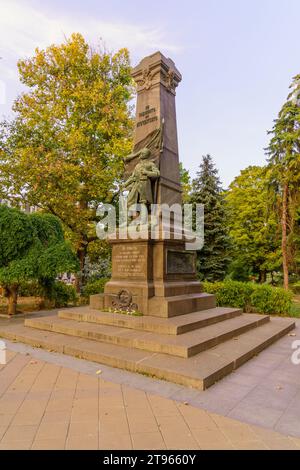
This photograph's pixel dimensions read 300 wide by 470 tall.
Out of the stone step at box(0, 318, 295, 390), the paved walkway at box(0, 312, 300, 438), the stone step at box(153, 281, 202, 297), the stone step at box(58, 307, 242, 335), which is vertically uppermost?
the stone step at box(153, 281, 202, 297)

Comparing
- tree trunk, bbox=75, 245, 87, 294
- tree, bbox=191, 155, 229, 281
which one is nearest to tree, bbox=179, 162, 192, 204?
tree, bbox=191, 155, 229, 281

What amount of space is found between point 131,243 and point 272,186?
15697 millimetres

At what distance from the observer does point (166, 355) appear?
16.6 ft

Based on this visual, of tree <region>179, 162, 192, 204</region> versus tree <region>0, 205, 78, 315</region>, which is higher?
tree <region>179, 162, 192, 204</region>

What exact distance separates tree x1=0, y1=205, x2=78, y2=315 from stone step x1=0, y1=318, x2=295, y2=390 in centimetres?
233

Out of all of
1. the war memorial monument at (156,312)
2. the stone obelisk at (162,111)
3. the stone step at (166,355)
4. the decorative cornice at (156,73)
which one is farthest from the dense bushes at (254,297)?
the decorative cornice at (156,73)

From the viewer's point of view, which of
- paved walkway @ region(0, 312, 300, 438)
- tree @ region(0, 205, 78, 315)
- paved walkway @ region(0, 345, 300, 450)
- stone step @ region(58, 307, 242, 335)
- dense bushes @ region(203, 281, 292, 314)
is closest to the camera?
paved walkway @ region(0, 345, 300, 450)

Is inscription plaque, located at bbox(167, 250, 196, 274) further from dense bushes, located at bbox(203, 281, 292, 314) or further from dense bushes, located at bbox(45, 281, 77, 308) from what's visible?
dense bushes, located at bbox(45, 281, 77, 308)

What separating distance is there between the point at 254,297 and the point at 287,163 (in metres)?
11.8

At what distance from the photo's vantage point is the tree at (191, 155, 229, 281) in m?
17.9

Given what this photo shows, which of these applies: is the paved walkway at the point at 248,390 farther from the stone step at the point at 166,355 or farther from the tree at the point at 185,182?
the tree at the point at 185,182

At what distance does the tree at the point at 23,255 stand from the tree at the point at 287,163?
14493 millimetres

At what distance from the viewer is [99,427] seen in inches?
Result: 120

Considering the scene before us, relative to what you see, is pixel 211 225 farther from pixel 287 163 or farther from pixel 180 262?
pixel 180 262
